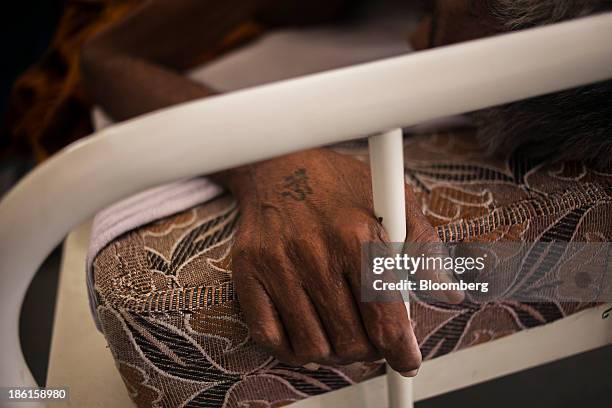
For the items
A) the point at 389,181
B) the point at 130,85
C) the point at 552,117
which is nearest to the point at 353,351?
the point at 389,181

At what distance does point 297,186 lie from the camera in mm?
552

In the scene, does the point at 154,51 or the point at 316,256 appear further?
the point at 154,51

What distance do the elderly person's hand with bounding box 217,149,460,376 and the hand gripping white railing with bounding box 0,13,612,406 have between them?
0.13 metres

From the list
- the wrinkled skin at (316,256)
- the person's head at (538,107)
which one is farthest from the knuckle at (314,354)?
the person's head at (538,107)

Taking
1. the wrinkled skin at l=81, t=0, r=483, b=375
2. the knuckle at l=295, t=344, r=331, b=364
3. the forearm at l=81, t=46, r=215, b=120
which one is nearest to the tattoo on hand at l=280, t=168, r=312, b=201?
the wrinkled skin at l=81, t=0, r=483, b=375

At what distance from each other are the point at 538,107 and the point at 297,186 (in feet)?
0.80

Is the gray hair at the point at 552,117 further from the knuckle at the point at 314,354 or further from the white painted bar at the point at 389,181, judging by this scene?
the knuckle at the point at 314,354

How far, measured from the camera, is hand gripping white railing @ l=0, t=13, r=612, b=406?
34 cm

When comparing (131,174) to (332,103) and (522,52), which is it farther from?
(522,52)

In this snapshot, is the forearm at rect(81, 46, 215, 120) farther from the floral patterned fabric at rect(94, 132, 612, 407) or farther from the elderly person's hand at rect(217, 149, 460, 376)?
the elderly person's hand at rect(217, 149, 460, 376)

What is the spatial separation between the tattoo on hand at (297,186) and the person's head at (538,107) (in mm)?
220

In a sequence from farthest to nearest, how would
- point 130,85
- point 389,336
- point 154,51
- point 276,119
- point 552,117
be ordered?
point 154,51 < point 130,85 < point 552,117 < point 389,336 < point 276,119

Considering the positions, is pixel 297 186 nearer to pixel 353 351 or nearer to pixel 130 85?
pixel 353 351

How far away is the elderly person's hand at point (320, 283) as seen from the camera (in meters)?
0.47
